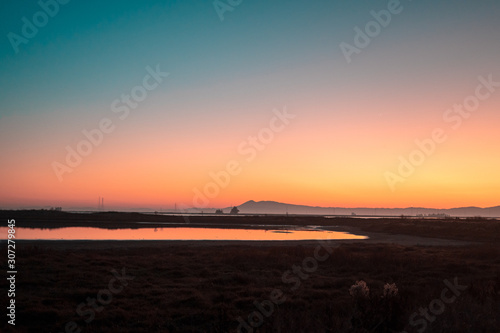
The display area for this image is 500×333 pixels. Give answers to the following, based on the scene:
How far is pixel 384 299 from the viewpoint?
9789 millimetres

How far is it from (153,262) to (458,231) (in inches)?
1890

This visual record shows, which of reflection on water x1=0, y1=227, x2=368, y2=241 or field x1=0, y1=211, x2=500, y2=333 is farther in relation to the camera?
reflection on water x1=0, y1=227, x2=368, y2=241

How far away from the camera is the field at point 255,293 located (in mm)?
10047

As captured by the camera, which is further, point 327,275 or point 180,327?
point 327,275

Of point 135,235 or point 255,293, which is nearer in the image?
point 255,293

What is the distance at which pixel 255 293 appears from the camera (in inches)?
585

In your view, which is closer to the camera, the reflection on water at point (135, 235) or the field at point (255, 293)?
the field at point (255, 293)

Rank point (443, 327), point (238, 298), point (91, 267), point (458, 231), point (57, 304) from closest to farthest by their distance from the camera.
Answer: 1. point (443, 327)
2. point (57, 304)
3. point (238, 298)
4. point (91, 267)
5. point (458, 231)

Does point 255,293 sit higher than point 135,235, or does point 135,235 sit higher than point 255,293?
point 255,293

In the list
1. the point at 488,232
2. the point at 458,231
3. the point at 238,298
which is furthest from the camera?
the point at 458,231

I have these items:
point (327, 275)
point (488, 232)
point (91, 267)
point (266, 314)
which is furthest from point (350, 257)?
point (488, 232)

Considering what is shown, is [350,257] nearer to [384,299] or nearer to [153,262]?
[153,262]

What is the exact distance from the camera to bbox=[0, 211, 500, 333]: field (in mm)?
10047

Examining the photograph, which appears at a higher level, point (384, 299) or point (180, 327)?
point (384, 299)
